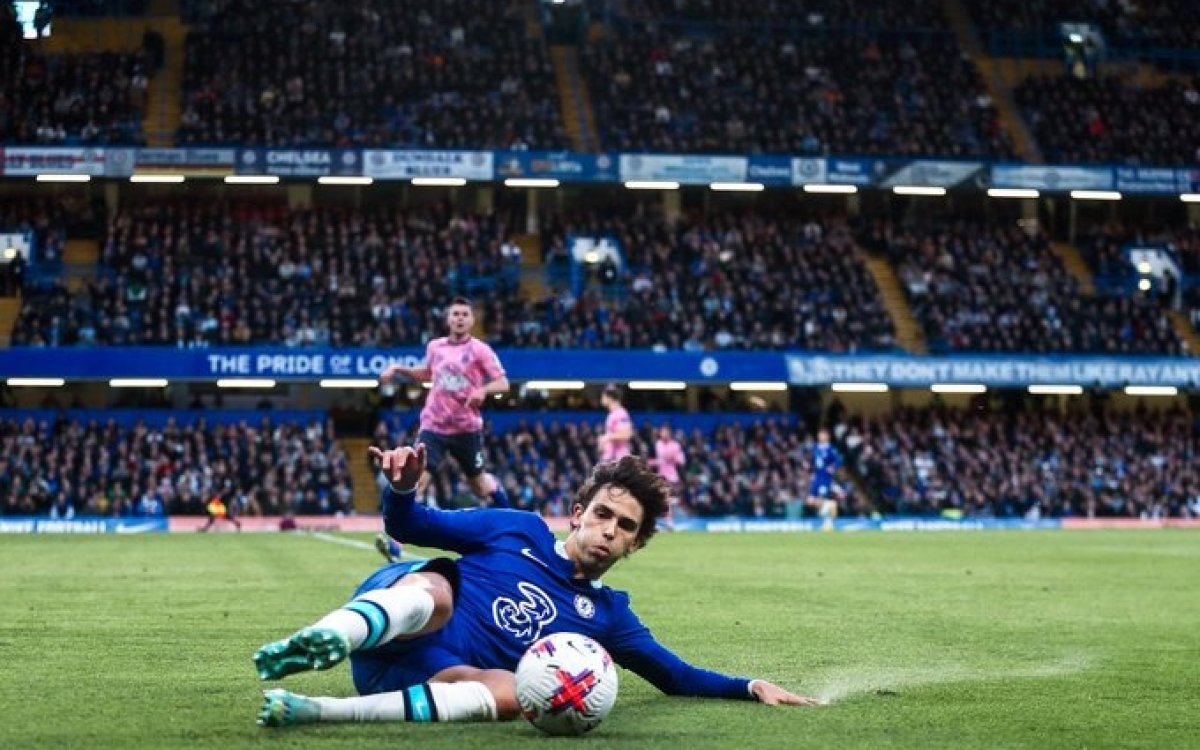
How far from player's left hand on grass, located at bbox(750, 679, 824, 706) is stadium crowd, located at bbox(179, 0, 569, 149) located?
1652 inches

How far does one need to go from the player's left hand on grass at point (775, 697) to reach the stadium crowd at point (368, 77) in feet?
138

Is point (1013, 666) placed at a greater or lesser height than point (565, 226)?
lesser

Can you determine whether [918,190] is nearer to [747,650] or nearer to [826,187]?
[826,187]

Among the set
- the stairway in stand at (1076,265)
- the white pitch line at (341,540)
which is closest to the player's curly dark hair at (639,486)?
the white pitch line at (341,540)

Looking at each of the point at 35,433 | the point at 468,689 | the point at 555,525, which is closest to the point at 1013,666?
the point at 468,689

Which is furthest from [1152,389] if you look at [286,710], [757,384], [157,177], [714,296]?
[286,710]

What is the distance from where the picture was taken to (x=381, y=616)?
6516 mm

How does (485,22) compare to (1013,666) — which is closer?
(1013,666)

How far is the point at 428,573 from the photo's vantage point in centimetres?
719

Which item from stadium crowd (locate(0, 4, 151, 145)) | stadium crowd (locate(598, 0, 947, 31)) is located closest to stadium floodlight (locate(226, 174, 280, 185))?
stadium crowd (locate(0, 4, 151, 145))

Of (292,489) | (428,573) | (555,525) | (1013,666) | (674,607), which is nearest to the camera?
(428,573)

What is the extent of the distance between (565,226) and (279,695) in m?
44.8

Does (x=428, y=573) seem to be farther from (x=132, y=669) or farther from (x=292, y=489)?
(x=292, y=489)

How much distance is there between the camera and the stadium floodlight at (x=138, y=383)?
1688 inches
